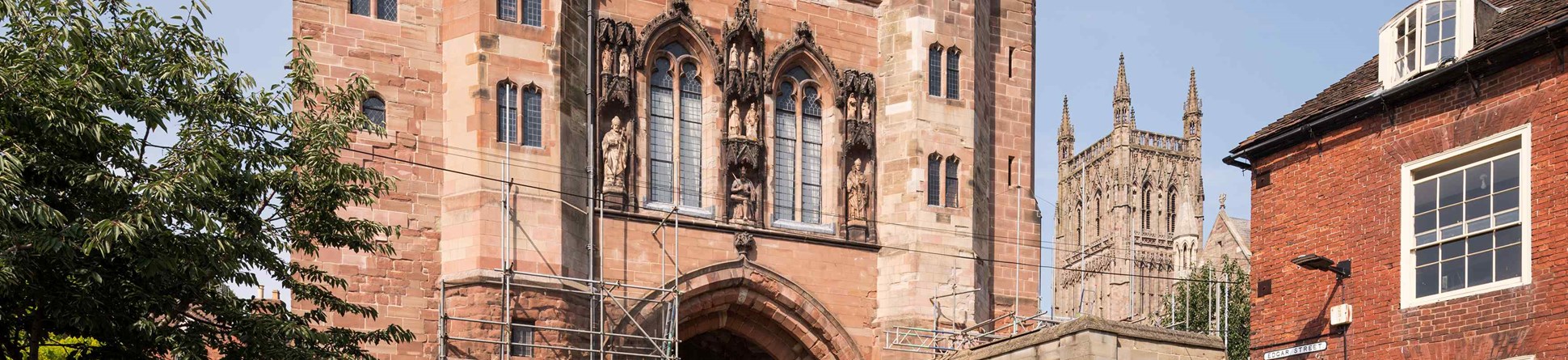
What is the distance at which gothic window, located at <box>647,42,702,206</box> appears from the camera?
109 feet

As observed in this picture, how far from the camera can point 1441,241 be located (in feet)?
70.2

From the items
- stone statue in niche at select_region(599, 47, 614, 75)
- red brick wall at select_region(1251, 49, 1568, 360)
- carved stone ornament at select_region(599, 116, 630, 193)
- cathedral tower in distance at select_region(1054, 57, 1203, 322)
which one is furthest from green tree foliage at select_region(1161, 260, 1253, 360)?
cathedral tower in distance at select_region(1054, 57, 1203, 322)

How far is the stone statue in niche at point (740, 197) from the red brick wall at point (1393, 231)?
10.8 m

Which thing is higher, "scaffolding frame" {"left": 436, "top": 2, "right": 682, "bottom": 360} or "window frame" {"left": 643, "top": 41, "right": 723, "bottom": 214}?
"window frame" {"left": 643, "top": 41, "right": 723, "bottom": 214}

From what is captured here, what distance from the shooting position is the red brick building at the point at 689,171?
1188 inches

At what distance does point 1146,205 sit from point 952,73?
78.3 metres

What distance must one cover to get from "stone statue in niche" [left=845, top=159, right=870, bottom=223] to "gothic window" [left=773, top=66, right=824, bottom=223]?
1.80ft

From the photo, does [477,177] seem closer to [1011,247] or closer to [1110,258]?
[1011,247]

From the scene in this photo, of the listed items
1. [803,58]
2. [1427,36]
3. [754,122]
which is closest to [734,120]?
[754,122]

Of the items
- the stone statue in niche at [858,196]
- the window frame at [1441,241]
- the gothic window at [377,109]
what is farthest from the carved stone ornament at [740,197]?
the window frame at [1441,241]

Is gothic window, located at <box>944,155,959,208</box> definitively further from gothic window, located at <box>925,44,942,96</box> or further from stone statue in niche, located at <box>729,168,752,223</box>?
stone statue in niche, located at <box>729,168,752,223</box>

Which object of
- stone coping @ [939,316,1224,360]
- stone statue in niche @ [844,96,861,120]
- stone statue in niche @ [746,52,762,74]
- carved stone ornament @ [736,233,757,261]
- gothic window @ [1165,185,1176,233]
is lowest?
stone coping @ [939,316,1224,360]

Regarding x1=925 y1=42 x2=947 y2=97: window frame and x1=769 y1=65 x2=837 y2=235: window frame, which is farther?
x1=925 y1=42 x2=947 y2=97: window frame

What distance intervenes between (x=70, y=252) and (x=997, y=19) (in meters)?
22.7
